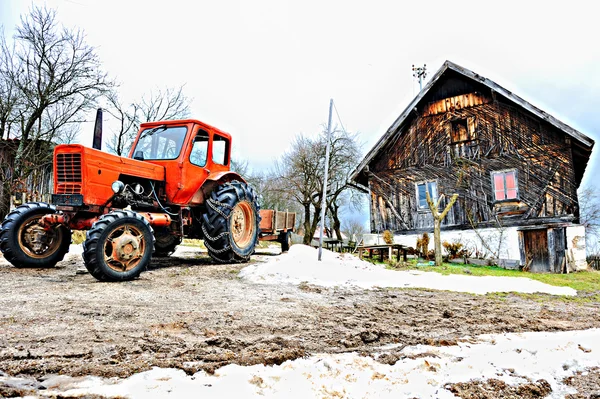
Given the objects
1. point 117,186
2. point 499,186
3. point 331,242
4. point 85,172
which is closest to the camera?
point 85,172

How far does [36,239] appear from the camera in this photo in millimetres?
5840

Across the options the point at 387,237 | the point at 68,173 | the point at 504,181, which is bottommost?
the point at 387,237

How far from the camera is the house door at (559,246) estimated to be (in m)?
11.0

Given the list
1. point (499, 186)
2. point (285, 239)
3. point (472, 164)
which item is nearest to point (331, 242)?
point (285, 239)

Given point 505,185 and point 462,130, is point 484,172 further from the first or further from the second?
point 462,130

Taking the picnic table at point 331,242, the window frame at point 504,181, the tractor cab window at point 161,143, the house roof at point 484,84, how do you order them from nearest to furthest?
the tractor cab window at point 161,143 < the house roof at point 484,84 < the window frame at point 504,181 < the picnic table at point 331,242

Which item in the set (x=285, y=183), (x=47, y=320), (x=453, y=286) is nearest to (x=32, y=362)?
(x=47, y=320)

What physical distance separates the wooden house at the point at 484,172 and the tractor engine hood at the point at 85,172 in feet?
36.9

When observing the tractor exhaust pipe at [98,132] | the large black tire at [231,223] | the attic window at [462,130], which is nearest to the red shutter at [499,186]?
the attic window at [462,130]

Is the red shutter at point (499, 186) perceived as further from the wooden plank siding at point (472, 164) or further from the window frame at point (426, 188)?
the window frame at point (426, 188)

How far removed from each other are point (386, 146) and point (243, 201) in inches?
381

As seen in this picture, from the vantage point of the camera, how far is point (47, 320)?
2.73 m

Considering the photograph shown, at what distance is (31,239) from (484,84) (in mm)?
13717

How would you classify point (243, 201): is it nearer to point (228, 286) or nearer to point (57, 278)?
point (228, 286)
